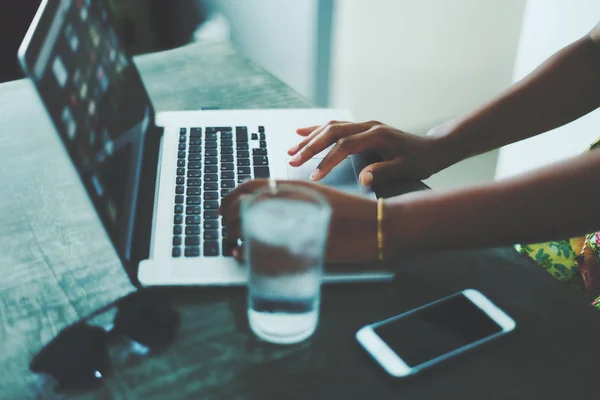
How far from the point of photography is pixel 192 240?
645 millimetres

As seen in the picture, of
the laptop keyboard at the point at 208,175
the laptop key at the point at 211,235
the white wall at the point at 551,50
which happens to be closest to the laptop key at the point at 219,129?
the laptop keyboard at the point at 208,175

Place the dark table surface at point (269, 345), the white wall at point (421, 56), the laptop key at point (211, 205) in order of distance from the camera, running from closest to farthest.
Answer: the dark table surface at point (269, 345), the laptop key at point (211, 205), the white wall at point (421, 56)

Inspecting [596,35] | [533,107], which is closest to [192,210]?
[533,107]

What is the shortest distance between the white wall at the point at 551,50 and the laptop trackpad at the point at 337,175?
2.46 ft

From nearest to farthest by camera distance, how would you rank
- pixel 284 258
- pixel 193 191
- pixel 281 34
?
pixel 284 258
pixel 193 191
pixel 281 34

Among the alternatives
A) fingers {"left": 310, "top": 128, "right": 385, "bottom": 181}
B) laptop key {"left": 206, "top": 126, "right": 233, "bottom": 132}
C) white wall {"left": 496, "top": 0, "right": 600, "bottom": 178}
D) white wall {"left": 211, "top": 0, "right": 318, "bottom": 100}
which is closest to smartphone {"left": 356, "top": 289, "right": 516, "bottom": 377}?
fingers {"left": 310, "top": 128, "right": 385, "bottom": 181}

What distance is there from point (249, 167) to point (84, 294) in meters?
0.31

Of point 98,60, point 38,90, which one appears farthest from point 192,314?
point 98,60

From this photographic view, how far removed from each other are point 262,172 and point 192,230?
19 centimetres

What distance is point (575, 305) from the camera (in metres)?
0.61

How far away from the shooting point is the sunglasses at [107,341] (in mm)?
513

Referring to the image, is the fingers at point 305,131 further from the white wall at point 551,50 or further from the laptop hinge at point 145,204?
the white wall at point 551,50

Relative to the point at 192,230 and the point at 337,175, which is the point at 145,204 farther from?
the point at 337,175

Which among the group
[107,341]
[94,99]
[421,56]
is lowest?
[421,56]
